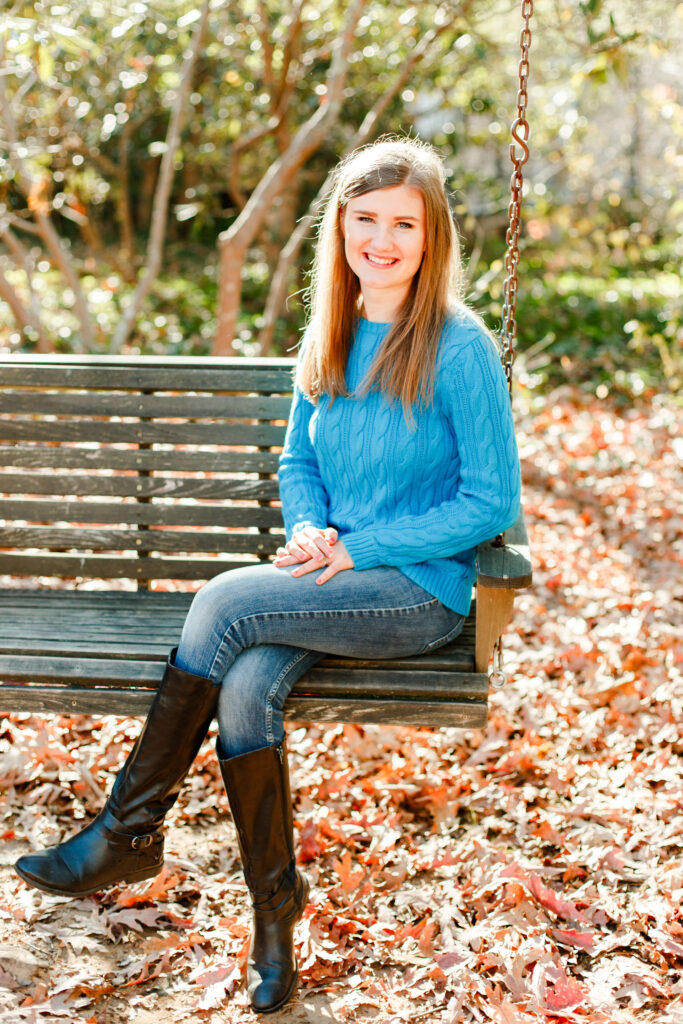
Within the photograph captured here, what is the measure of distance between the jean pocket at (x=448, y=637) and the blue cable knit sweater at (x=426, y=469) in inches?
1.4

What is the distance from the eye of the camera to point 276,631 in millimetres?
2404

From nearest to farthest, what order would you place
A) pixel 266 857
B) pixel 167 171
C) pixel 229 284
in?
pixel 266 857 → pixel 229 284 → pixel 167 171

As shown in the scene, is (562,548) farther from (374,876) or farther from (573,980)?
(573,980)

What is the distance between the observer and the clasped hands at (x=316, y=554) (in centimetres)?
251

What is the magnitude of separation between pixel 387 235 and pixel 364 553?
825mm

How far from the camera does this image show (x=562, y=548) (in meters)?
5.32

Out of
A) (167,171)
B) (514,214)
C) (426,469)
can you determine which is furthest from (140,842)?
(167,171)

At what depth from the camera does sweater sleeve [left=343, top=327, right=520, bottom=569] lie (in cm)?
248

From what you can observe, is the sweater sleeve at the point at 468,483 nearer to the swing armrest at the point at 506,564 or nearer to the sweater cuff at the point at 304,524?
the swing armrest at the point at 506,564

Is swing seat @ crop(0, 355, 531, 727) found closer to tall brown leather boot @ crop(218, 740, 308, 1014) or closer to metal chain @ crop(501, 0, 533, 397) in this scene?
tall brown leather boot @ crop(218, 740, 308, 1014)

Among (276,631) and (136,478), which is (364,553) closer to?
Result: (276,631)

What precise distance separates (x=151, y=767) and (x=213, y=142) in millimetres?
8251

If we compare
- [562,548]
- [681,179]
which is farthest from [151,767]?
[681,179]

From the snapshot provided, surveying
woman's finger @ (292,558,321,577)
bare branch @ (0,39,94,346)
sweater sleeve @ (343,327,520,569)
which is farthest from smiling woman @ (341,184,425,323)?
bare branch @ (0,39,94,346)
